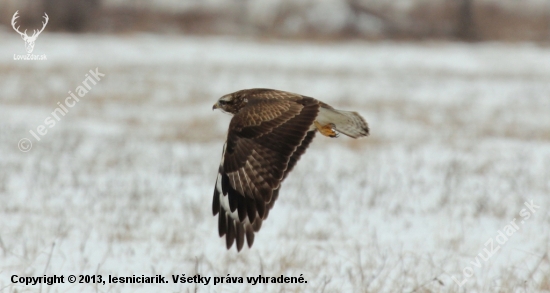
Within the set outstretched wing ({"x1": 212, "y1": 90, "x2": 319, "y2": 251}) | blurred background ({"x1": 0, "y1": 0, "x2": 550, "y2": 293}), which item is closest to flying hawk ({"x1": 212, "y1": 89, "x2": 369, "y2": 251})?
outstretched wing ({"x1": 212, "y1": 90, "x2": 319, "y2": 251})

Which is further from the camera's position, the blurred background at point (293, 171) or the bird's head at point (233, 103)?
the blurred background at point (293, 171)

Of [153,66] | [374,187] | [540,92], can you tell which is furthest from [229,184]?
[153,66]

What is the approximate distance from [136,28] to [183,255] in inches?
1242

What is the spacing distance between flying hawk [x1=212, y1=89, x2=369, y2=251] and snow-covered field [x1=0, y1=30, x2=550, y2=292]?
0.52 meters

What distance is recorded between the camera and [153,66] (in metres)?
22.0

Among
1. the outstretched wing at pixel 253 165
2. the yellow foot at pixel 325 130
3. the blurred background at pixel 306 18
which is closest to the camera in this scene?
the outstretched wing at pixel 253 165

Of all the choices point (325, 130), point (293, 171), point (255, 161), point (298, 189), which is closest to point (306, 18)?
point (293, 171)

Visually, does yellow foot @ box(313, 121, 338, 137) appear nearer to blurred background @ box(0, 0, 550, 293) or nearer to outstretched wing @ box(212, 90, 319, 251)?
outstretched wing @ box(212, 90, 319, 251)

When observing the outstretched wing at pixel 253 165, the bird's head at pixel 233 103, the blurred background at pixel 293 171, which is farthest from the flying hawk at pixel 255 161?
the blurred background at pixel 293 171

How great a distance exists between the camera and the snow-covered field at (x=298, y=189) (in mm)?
5246

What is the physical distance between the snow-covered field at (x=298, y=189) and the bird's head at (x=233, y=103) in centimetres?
114

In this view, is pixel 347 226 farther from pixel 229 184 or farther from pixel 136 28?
pixel 136 28

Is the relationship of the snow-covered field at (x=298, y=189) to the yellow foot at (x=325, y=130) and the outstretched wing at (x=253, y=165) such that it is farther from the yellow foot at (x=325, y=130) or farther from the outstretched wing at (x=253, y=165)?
the yellow foot at (x=325, y=130)

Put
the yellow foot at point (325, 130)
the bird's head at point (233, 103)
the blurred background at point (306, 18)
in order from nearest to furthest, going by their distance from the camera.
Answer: the bird's head at point (233, 103) < the yellow foot at point (325, 130) < the blurred background at point (306, 18)
